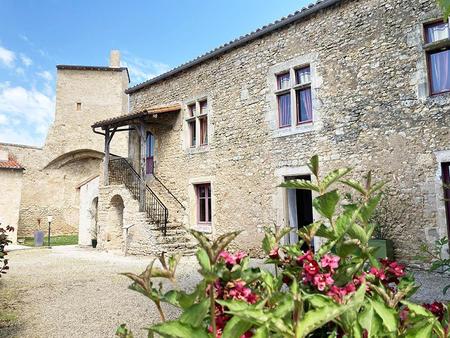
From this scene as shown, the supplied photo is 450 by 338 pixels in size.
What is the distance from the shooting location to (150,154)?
11656 millimetres

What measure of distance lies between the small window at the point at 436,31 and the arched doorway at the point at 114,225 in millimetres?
9379

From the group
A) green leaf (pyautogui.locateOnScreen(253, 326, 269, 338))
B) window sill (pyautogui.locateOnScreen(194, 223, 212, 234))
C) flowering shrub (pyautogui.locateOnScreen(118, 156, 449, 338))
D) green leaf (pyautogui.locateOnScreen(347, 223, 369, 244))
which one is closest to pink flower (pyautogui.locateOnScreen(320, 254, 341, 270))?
flowering shrub (pyautogui.locateOnScreen(118, 156, 449, 338))

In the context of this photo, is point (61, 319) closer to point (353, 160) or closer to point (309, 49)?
point (353, 160)

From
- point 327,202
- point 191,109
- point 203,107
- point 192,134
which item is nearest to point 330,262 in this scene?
point 327,202

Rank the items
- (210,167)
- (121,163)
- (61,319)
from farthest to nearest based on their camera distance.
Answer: (121,163), (210,167), (61,319)

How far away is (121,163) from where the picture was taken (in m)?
11.8

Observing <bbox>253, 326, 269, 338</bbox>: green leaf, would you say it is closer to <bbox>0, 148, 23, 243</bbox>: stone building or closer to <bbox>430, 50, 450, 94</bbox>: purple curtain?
<bbox>430, 50, 450, 94</bbox>: purple curtain

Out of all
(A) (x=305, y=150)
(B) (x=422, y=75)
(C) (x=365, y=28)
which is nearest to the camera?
(B) (x=422, y=75)

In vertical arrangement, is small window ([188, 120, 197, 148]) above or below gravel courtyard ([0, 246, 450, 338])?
above

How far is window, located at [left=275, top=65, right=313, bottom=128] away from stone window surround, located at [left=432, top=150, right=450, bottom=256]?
2.75 meters

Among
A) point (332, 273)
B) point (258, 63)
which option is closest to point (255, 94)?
point (258, 63)

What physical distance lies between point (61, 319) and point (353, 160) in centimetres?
575

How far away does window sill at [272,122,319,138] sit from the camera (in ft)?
24.7

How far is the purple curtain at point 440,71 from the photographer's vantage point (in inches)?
237
